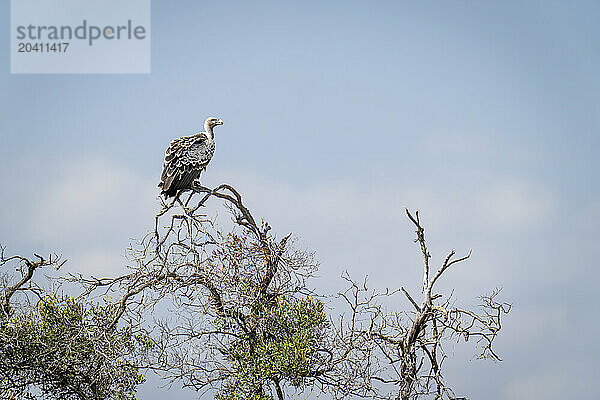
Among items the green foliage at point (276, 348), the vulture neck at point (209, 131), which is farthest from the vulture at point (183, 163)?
the green foliage at point (276, 348)

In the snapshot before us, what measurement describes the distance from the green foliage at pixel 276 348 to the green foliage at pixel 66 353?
92 cm

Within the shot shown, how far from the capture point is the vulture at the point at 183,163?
24.6 feet

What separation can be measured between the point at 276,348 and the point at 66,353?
1.85 metres

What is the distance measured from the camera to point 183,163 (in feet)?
24.7

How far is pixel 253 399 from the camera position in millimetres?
7449

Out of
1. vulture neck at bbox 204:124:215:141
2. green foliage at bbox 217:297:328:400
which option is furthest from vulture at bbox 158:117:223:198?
green foliage at bbox 217:297:328:400

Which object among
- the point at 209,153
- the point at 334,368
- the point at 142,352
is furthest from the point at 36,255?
the point at 334,368

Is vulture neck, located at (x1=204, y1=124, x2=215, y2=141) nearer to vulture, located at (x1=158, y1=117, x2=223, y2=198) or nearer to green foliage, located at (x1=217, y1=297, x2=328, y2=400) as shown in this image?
vulture, located at (x1=158, y1=117, x2=223, y2=198)

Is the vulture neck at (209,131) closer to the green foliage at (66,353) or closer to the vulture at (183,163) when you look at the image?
the vulture at (183,163)

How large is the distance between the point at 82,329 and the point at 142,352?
584 mm

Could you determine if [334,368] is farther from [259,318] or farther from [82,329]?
[82,329]

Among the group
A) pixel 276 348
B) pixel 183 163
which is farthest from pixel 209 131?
pixel 276 348

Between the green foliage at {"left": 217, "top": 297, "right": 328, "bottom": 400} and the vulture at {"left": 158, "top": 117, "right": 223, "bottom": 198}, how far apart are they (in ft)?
→ 4.09

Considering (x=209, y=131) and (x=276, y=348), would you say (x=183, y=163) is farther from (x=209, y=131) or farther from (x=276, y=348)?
(x=276, y=348)
